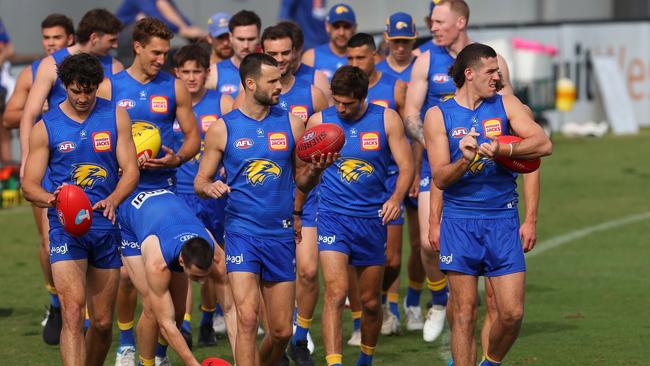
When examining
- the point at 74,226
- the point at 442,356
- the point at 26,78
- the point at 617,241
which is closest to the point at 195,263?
the point at 74,226

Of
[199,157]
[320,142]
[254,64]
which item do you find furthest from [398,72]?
[320,142]

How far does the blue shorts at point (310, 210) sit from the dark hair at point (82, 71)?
2451mm

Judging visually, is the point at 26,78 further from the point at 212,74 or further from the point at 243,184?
the point at 243,184

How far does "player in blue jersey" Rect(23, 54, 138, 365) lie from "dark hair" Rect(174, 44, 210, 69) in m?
2.32

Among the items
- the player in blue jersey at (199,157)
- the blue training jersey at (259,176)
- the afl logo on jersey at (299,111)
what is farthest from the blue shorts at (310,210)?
the blue training jersey at (259,176)

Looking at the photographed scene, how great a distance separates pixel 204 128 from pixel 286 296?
3.05 meters

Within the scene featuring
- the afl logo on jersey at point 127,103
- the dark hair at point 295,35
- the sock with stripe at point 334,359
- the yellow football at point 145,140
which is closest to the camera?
the sock with stripe at point 334,359

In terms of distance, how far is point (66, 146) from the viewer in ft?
32.2

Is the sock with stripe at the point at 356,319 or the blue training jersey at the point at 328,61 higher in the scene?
the blue training jersey at the point at 328,61

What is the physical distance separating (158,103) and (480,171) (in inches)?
114

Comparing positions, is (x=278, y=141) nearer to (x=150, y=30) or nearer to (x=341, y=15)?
(x=150, y=30)

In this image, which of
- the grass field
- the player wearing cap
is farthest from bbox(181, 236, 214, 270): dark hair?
the player wearing cap

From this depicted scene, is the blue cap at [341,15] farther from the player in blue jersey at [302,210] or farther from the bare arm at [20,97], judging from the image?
the bare arm at [20,97]

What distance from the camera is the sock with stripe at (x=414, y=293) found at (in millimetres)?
12969
